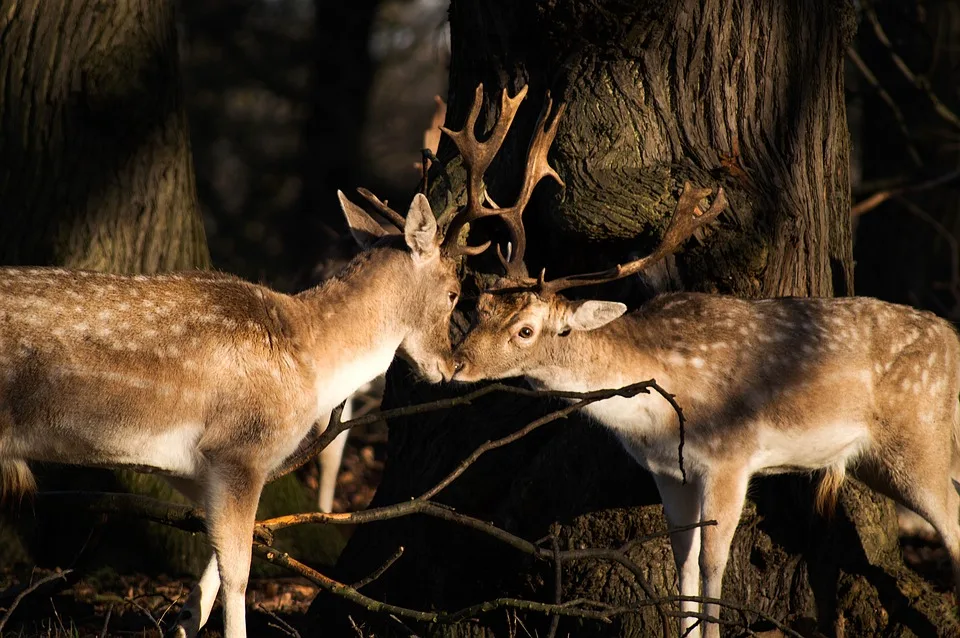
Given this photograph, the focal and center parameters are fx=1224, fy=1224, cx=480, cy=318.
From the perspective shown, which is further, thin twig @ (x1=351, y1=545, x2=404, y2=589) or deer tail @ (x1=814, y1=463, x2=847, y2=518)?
deer tail @ (x1=814, y1=463, x2=847, y2=518)

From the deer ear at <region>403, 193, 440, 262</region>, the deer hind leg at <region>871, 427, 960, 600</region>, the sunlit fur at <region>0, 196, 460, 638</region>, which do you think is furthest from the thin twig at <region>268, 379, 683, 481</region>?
the deer hind leg at <region>871, 427, 960, 600</region>

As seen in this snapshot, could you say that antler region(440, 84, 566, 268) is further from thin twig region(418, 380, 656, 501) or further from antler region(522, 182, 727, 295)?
thin twig region(418, 380, 656, 501)

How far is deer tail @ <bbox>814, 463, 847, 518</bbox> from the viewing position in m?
6.38

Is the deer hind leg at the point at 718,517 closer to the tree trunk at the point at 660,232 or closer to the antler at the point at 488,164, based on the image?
the tree trunk at the point at 660,232

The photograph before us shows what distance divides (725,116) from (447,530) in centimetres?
271

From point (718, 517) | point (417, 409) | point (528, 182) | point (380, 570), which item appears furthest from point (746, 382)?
point (380, 570)

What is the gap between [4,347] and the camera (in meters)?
4.84

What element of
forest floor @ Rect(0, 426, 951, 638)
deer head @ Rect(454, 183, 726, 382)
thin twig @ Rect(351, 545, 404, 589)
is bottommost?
forest floor @ Rect(0, 426, 951, 638)

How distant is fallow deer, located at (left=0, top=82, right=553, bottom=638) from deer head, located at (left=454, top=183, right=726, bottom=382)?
0.56m

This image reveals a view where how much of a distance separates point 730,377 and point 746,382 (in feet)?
0.27

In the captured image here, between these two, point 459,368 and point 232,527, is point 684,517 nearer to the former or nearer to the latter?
point 459,368

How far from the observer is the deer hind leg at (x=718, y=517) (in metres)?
5.91

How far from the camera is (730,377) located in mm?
6176

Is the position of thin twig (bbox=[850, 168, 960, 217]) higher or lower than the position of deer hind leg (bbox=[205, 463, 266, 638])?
higher
